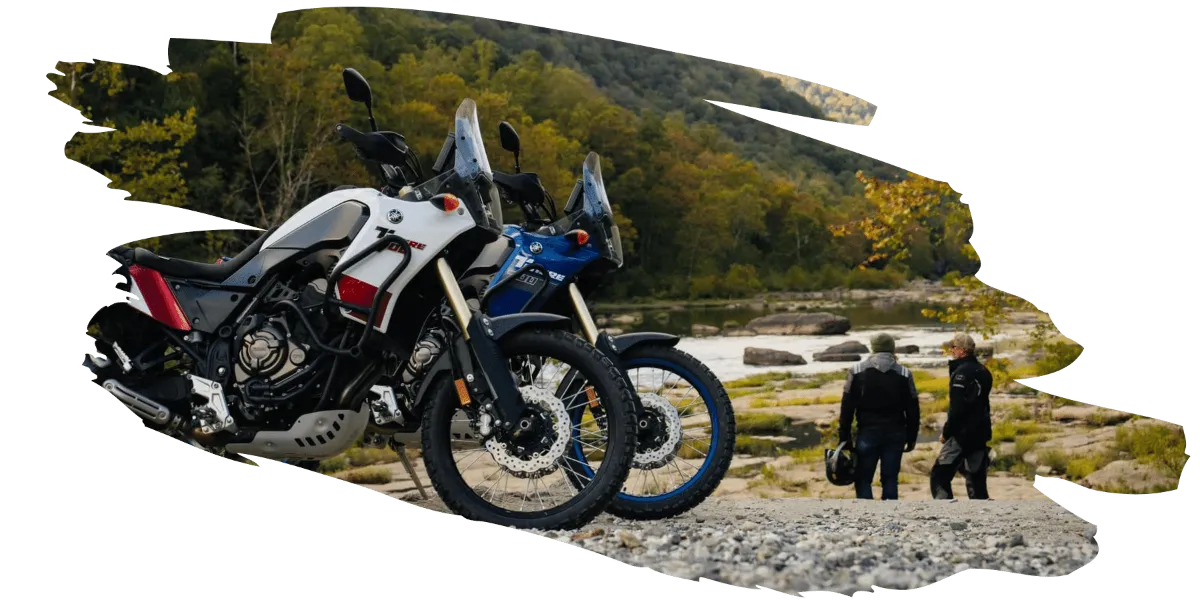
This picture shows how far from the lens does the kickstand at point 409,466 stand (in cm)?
636

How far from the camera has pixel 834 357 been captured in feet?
24.3

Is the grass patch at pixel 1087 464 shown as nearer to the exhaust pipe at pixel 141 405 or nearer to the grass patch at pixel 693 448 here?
the grass patch at pixel 693 448

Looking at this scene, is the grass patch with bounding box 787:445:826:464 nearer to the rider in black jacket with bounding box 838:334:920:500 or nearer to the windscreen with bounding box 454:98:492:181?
the rider in black jacket with bounding box 838:334:920:500

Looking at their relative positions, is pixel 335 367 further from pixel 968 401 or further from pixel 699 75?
pixel 968 401

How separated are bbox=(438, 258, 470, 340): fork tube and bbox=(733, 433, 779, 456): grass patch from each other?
2396 mm

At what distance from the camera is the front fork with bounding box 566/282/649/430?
5.80 m

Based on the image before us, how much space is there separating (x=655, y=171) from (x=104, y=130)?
2.90 meters

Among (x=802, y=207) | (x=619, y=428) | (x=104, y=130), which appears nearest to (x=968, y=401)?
(x=802, y=207)

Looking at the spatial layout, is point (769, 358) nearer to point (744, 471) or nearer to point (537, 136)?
point (744, 471)

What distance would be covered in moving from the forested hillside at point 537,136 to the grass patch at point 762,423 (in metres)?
0.69

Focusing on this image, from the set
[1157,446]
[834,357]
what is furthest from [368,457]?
[1157,446]

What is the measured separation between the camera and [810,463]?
738 centimetres

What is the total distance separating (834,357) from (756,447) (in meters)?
0.64

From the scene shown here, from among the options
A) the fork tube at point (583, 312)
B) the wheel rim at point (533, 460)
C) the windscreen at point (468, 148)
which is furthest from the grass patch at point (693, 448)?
the windscreen at point (468, 148)
